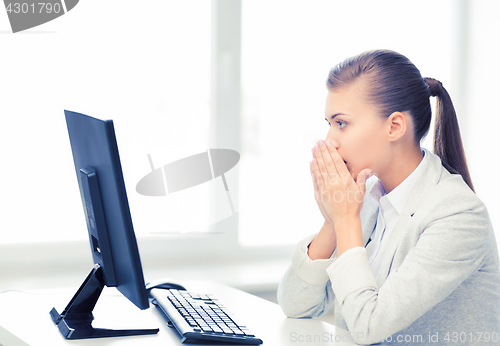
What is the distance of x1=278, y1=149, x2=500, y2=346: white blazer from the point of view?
103cm

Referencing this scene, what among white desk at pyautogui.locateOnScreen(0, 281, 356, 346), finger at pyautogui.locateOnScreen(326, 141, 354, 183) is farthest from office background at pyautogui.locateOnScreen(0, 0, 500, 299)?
finger at pyautogui.locateOnScreen(326, 141, 354, 183)

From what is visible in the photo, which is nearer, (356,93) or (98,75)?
(356,93)

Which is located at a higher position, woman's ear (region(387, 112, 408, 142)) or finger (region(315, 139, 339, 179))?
woman's ear (region(387, 112, 408, 142))

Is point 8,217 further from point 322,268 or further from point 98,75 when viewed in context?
point 322,268

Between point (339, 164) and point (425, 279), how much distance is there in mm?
366

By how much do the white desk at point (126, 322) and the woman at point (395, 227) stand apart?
0.21 feet

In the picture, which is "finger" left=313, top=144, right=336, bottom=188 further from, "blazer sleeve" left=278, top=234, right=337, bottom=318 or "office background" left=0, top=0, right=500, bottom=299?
"office background" left=0, top=0, right=500, bottom=299

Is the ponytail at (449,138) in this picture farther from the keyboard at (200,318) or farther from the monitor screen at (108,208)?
the monitor screen at (108,208)

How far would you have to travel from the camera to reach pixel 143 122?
6.61ft

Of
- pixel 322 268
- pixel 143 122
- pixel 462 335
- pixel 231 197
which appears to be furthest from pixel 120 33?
pixel 462 335

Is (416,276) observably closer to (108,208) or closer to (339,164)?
(339,164)

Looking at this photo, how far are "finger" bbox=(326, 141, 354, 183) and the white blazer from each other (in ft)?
0.51

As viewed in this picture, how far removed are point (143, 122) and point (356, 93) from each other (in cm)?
105

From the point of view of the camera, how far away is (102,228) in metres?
1.01
